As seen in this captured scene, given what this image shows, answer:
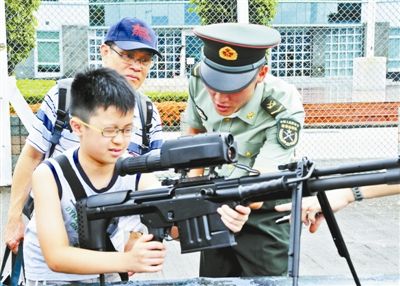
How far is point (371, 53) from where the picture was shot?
9133 mm

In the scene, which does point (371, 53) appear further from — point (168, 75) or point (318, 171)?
point (318, 171)

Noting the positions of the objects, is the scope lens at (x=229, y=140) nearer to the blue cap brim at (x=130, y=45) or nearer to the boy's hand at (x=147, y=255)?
→ the boy's hand at (x=147, y=255)

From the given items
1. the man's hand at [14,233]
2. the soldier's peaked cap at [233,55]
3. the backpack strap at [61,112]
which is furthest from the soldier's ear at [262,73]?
the man's hand at [14,233]

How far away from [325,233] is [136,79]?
11.6 ft

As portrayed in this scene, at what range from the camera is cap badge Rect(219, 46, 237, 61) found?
2.25 metres

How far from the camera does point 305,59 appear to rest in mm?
9195

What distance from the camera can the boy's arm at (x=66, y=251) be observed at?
1.68 meters

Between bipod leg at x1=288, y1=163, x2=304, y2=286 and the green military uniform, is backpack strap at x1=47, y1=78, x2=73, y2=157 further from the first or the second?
bipod leg at x1=288, y1=163, x2=304, y2=286

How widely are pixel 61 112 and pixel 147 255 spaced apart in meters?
0.97

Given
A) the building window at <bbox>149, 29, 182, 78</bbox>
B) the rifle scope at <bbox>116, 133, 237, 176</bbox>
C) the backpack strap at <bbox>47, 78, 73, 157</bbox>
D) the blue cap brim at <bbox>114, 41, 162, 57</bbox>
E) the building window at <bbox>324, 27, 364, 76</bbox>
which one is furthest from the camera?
the building window at <bbox>324, 27, 364, 76</bbox>

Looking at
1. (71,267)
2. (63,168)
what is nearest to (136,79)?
(63,168)

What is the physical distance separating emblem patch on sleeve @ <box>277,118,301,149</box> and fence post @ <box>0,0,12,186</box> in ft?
17.0

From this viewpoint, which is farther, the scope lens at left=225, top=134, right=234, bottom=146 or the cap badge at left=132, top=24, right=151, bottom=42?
the cap badge at left=132, top=24, right=151, bottom=42

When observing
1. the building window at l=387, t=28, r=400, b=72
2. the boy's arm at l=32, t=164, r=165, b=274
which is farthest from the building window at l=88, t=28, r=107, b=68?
the boy's arm at l=32, t=164, r=165, b=274
